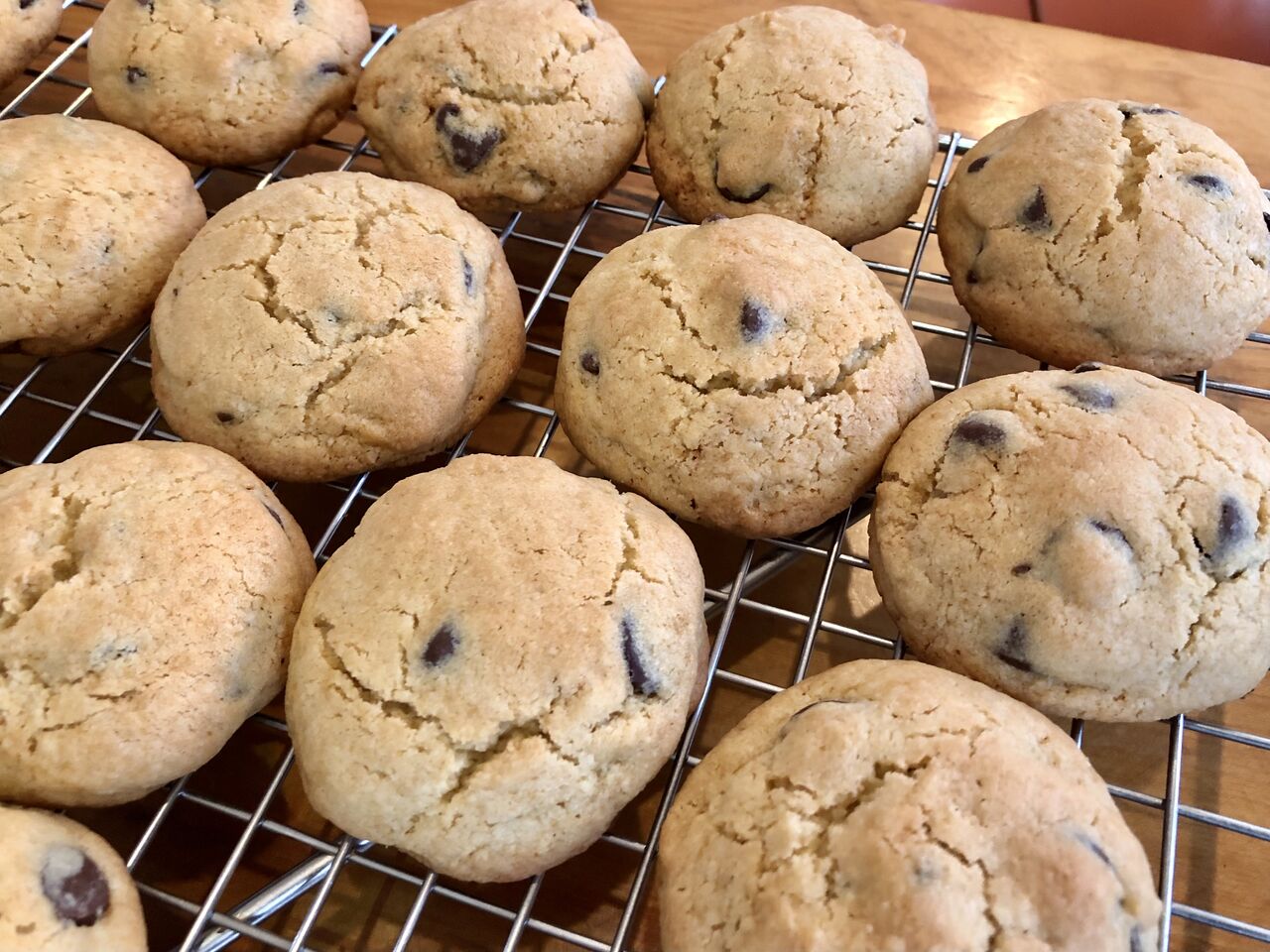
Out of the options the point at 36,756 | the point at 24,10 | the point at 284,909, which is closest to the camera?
the point at 36,756

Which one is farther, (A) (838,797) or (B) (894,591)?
(B) (894,591)

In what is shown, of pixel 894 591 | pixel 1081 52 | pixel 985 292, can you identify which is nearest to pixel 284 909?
pixel 894 591

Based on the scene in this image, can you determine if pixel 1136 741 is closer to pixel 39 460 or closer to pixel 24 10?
pixel 39 460

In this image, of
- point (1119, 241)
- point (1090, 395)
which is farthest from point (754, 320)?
point (1119, 241)

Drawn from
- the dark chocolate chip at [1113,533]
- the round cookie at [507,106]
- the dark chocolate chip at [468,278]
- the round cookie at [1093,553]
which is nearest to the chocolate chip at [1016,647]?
the round cookie at [1093,553]

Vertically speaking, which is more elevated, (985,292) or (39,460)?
(985,292)

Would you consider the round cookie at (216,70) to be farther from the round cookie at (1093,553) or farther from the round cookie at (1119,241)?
the round cookie at (1093,553)

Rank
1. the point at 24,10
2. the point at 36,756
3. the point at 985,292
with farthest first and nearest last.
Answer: the point at 24,10
the point at 985,292
the point at 36,756

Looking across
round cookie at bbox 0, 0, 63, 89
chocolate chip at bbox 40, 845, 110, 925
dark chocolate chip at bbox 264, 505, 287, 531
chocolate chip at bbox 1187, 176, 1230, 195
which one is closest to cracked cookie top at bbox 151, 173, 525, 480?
dark chocolate chip at bbox 264, 505, 287, 531
